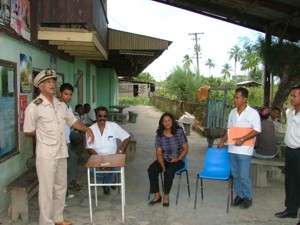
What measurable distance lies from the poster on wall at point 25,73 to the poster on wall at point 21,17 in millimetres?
307

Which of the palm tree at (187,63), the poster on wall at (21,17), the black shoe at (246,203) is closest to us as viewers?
the poster on wall at (21,17)

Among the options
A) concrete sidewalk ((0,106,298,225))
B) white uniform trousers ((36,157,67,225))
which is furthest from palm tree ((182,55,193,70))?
white uniform trousers ((36,157,67,225))

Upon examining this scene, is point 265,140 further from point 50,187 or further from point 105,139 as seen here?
point 50,187

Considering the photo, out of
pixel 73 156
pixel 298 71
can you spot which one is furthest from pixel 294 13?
pixel 73 156

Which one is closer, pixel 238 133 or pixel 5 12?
pixel 5 12

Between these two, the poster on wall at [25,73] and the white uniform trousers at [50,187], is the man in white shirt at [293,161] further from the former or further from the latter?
the poster on wall at [25,73]

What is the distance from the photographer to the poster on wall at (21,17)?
479 cm

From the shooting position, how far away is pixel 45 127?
388 centimetres

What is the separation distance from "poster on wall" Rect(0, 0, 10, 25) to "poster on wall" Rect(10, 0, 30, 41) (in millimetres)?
112

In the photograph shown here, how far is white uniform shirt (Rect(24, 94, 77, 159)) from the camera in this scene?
12.6 ft

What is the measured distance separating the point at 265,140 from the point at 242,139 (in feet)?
4.29

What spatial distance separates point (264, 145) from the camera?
5965 millimetres

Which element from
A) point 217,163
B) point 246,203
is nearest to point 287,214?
point 246,203

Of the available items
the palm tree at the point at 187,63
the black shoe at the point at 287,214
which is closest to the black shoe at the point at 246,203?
the black shoe at the point at 287,214
